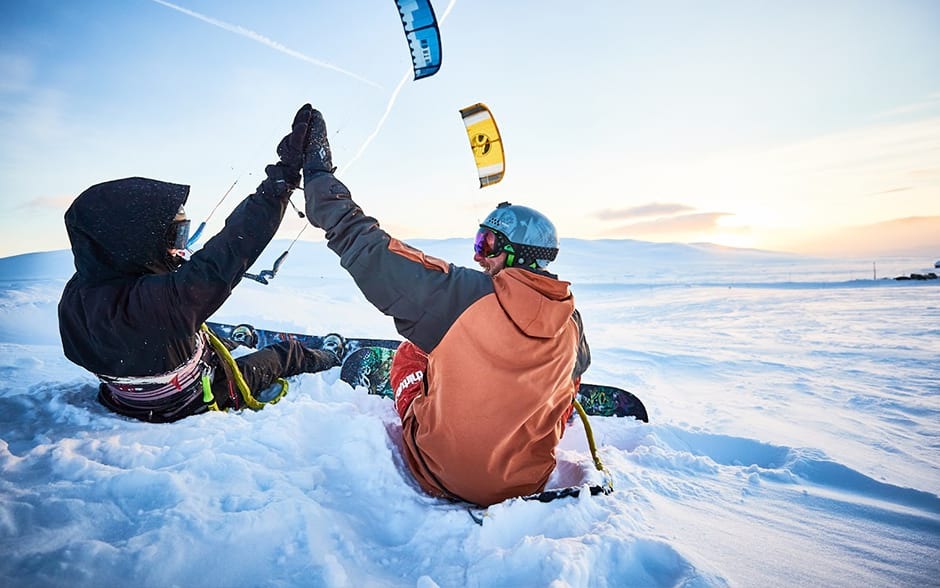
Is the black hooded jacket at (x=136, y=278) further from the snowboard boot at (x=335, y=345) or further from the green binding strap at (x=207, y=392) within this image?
the snowboard boot at (x=335, y=345)

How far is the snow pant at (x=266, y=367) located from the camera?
10.3 ft

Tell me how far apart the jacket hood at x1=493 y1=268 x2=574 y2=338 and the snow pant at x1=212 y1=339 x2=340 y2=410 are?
2259 mm

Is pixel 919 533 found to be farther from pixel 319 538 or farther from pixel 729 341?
pixel 729 341

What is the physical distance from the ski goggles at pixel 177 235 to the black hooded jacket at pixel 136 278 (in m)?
0.04

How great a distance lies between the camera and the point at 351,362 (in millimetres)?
4199

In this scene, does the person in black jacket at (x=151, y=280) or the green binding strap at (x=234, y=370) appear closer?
the person in black jacket at (x=151, y=280)

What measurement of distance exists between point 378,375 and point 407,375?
54.7 inches

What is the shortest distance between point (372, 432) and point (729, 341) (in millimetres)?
9258

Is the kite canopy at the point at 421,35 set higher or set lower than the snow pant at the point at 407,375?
higher

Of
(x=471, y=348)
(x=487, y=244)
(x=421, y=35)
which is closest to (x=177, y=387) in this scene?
(x=471, y=348)

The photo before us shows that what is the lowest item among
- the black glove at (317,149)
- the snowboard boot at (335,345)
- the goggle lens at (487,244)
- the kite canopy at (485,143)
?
Answer: the snowboard boot at (335,345)

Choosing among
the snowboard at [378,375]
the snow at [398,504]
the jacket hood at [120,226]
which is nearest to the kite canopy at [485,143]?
the snowboard at [378,375]

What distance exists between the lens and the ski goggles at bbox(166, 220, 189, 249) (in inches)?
102

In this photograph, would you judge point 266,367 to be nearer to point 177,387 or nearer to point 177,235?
point 177,387
